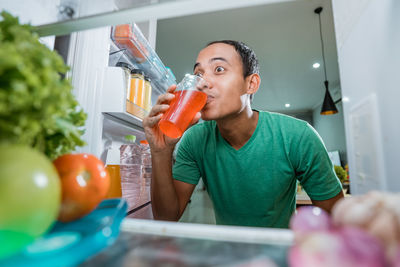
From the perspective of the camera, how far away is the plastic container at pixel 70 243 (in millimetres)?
208

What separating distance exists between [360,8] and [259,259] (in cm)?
50

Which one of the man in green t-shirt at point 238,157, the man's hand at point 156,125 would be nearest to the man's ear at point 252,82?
the man in green t-shirt at point 238,157

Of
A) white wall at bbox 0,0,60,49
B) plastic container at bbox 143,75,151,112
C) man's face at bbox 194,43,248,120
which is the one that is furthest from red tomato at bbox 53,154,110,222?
plastic container at bbox 143,75,151,112

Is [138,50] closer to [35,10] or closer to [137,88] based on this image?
[137,88]

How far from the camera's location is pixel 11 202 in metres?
0.21

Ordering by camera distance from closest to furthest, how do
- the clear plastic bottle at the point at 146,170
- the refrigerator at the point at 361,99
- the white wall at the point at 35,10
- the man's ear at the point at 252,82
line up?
the refrigerator at the point at 361,99
the white wall at the point at 35,10
the man's ear at the point at 252,82
the clear plastic bottle at the point at 146,170

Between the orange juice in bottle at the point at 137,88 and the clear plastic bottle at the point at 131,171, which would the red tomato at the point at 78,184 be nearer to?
the orange juice in bottle at the point at 137,88

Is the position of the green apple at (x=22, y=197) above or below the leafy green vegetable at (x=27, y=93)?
below

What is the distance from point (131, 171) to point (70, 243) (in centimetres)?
111

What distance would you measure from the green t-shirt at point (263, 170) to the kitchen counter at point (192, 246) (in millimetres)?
717

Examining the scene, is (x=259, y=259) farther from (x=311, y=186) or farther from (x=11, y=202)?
(x=311, y=186)

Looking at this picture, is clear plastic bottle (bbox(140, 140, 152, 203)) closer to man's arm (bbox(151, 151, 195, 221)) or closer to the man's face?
man's arm (bbox(151, 151, 195, 221))

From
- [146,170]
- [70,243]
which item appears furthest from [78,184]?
[146,170]

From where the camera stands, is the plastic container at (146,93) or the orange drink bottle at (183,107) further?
the plastic container at (146,93)
